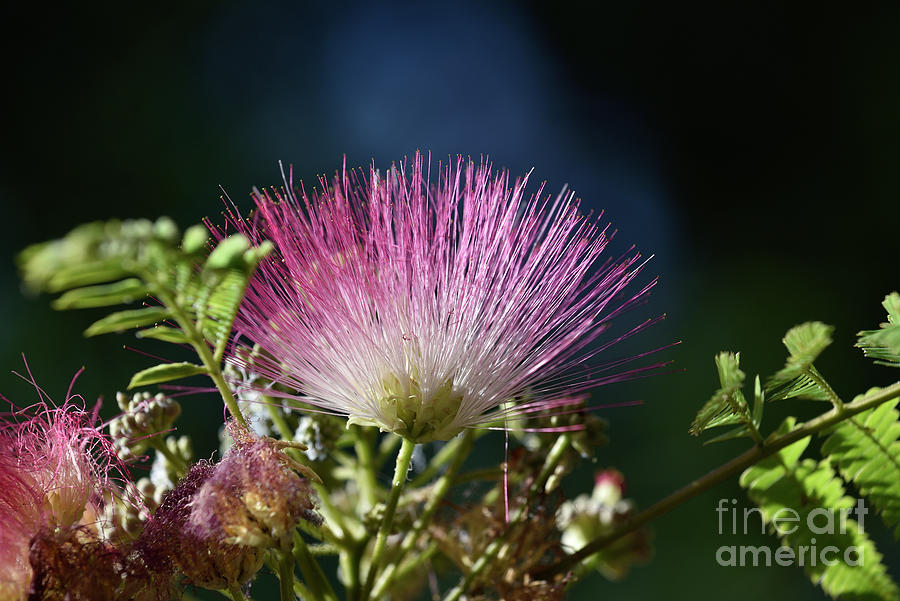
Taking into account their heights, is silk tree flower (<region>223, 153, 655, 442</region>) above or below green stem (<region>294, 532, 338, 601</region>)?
above

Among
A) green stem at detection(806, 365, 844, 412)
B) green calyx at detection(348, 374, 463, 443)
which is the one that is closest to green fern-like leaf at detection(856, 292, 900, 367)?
green stem at detection(806, 365, 844, 412)

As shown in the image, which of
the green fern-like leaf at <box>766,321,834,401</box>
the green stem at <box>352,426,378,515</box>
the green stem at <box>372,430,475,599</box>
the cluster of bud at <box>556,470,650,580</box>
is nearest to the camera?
the green fern-like leaf at <box>766,321,834,401</box>

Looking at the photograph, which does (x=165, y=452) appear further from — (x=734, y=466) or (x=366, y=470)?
(x=734, y=466)

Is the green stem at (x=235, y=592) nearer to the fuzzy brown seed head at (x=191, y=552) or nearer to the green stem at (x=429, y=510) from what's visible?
the fuzzy brown seed head at (x=191, y=552)

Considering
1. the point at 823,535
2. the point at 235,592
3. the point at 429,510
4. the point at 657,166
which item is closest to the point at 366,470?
the point at 429,510

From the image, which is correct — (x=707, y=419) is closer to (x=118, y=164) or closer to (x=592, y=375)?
(x=592, y=375)

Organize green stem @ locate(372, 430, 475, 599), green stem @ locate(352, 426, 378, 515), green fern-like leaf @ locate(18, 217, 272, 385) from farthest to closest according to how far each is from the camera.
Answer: green stem @ locate(352, 426, 378, 515) < green stem @ locate(372, 430, 475, 599) < green fern-like leaf @ locate(18, 217, 272, 385)

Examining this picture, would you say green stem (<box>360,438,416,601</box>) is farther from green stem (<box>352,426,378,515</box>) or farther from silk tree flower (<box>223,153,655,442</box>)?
green stem (<box>352,426,378,515</box>)
